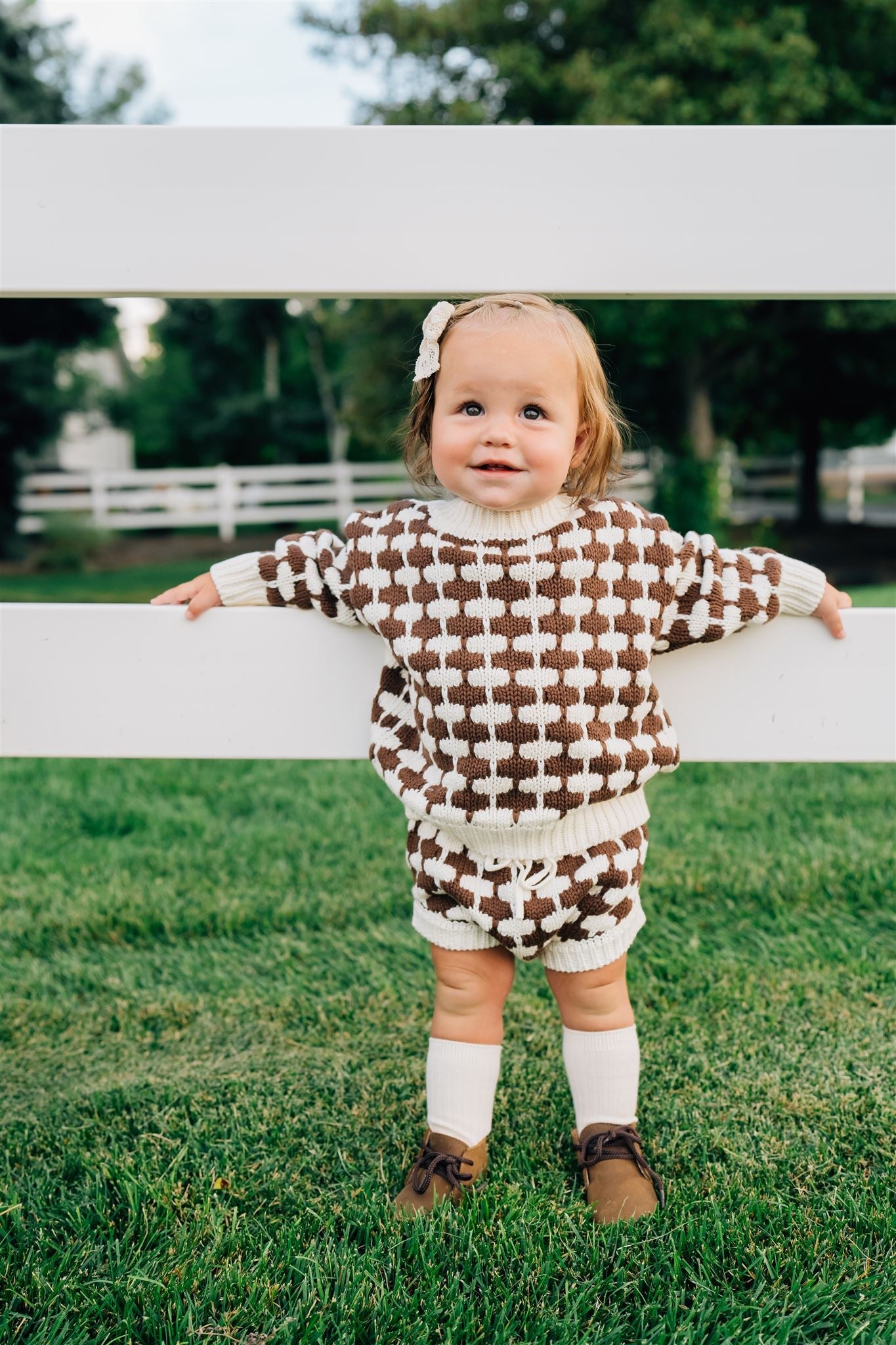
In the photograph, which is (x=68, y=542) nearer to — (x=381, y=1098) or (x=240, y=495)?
(x=240, y=495)

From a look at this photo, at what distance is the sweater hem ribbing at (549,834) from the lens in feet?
5.15

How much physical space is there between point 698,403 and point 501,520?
14.8 m

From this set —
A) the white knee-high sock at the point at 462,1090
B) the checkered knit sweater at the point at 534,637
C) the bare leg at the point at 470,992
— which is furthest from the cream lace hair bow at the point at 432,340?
the white knee-high sock at the point at 462,1090

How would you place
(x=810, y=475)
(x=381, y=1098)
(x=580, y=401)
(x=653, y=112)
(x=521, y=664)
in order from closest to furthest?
(x=521, y=664) < (x=580, y=401) < (x=381, y=1098) < (x=653, y=112) < (x=810, y=475)

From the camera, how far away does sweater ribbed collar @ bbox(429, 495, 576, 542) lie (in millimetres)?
1559

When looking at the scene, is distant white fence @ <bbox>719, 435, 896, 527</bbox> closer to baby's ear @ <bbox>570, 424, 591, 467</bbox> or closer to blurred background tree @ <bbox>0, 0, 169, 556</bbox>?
blurred background tree @ <bbox>0, 0, 169, 556</bbox>

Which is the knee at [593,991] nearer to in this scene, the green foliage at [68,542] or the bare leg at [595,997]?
the bare leg at [595,997]

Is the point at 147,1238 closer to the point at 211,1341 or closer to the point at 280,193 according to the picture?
the point at 211,1341

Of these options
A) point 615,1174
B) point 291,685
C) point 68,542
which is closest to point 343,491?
point 68,542

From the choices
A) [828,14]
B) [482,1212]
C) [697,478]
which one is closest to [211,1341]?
[482,1212]

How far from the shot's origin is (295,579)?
1.65 meters

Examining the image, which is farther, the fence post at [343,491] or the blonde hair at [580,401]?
the fence post at [343,491]

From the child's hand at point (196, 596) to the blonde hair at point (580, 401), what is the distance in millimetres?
344

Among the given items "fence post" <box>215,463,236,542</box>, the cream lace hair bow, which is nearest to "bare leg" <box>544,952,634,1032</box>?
the cream lace hair bow
